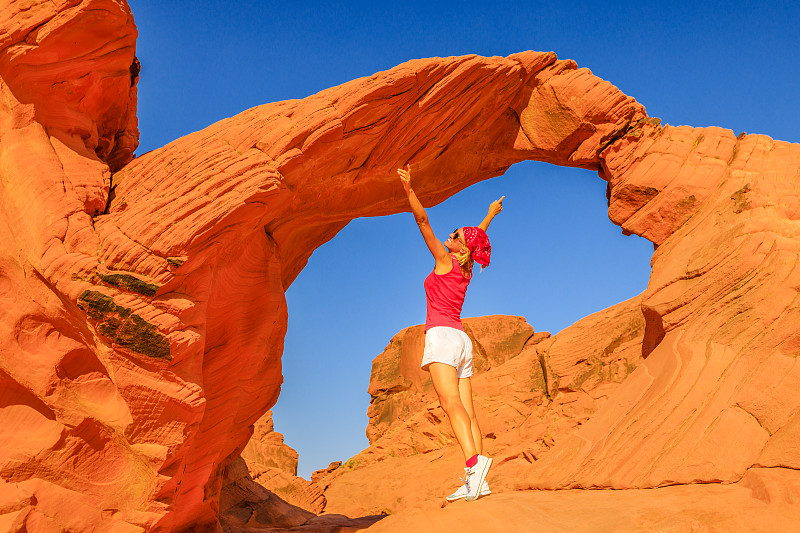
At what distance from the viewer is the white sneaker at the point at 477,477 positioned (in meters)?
6.29

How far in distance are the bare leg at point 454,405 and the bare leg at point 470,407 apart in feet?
0.22

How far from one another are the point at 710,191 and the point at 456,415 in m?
6.21

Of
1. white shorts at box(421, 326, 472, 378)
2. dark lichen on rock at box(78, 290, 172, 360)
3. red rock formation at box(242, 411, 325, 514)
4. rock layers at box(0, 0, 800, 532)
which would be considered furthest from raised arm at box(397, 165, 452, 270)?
red rock formation at box(242, 411, 325, 514)

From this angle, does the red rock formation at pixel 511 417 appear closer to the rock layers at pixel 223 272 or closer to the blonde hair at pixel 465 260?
the rock layers at pixel 223 272

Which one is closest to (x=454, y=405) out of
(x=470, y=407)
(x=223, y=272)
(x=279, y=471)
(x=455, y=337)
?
(x=470, y=407)

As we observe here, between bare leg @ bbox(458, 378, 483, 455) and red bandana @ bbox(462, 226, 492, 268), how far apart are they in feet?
4.39

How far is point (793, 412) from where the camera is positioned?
6.48 metres

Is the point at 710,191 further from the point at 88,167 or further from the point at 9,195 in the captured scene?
the point at 9,195

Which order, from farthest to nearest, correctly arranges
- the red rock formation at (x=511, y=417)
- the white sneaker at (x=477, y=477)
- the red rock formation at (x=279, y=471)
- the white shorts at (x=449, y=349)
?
the red rock formation at (x=279, y=471)
the red rock formation at (x=511, y=417)
the white shorts at (x=449, y=349)
the white sneaker at (x=477, y=477)

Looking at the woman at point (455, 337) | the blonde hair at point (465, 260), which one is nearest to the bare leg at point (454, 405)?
the woman at point (455, 337)

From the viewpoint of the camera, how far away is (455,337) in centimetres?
679

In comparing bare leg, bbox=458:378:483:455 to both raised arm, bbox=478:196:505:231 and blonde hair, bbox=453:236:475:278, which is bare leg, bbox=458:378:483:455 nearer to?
blonde hair, bbox=453:236:475:278

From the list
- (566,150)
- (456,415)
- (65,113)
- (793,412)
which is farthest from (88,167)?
(793,412)

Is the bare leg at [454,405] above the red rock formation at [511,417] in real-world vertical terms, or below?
below
